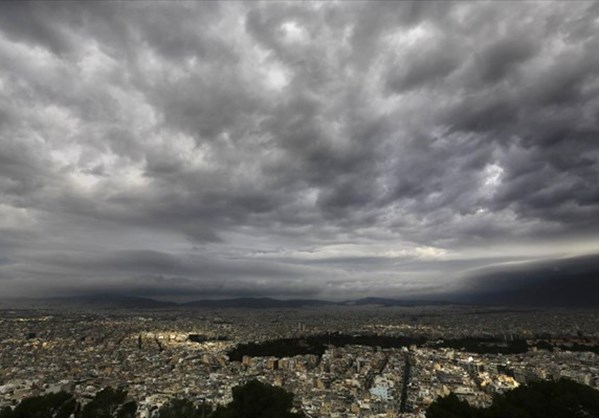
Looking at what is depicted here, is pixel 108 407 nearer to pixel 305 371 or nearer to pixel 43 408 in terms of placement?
pixel 43 408

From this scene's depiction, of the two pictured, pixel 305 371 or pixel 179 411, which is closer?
pixel 179 411

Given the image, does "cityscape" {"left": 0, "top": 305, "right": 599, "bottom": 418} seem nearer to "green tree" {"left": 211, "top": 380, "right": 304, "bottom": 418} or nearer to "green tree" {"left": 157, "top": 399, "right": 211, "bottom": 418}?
"green tree" {"left": 157, "top": 399, "right": 211, "bottom": 418}

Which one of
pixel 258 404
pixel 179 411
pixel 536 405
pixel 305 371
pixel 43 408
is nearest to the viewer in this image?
pixel 536 405

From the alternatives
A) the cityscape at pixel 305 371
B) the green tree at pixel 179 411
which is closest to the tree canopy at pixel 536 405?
the cityscape at pixel 305 371

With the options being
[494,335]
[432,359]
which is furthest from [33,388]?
[494,335]

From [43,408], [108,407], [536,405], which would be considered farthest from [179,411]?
[536,405]

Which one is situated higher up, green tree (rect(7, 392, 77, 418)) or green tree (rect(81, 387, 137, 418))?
green tree (rect(7, 392, 77, 418))

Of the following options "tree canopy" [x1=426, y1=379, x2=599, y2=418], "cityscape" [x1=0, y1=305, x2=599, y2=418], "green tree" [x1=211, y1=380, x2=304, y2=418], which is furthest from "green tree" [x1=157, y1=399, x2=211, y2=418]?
"tree canopy" [x1=426, y1=379, x2=599, y2=418]

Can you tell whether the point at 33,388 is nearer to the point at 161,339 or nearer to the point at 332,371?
the point at 332,371
